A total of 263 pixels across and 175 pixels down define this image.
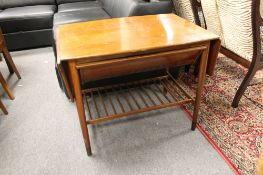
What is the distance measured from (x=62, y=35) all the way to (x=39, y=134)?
79 cm

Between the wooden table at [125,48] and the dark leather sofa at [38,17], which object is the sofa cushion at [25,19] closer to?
the dark leather sofa at [38,17]

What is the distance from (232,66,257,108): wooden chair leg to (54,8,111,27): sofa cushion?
5.47 ft

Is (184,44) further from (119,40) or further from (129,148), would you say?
(129,148)

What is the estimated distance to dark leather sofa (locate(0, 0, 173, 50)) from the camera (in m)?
2.59

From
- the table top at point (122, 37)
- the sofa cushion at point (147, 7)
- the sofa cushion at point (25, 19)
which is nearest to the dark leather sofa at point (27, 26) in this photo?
the sofa cushion at point (25, 19)

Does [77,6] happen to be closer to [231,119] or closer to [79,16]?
[79,16]

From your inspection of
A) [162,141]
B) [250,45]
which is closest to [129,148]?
[162,141]

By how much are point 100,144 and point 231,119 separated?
1.03m

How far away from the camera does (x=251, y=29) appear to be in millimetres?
1423

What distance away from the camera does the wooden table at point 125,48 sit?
108 centimetres

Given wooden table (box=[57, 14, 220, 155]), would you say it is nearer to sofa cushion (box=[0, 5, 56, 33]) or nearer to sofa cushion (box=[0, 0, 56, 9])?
sofa cushion (box=[0, 5, 56, 33])

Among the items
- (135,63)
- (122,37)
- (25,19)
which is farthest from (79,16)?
(135,63)

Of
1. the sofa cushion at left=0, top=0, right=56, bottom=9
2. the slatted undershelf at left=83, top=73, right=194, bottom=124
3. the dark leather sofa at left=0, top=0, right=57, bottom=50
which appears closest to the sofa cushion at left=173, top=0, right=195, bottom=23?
the slatted undershelf at left=83, top=73, right=194, bottom=124

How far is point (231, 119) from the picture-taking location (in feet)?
5.43
